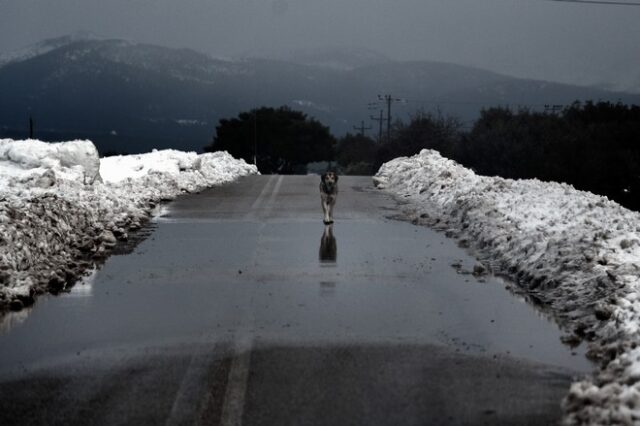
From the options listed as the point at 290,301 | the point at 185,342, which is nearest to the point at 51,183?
the point at 290,301

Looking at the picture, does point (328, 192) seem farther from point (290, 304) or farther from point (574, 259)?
point (290, 304)

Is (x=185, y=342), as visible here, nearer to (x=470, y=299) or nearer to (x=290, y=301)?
(x=290, y=301)

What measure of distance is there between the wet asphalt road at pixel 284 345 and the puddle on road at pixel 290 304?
32mm

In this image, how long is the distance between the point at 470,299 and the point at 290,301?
7.14ft

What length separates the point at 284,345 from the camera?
807cm

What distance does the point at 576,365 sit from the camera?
7.50 m

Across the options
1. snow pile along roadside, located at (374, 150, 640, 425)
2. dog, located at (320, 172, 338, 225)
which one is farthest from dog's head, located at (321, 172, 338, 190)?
snow pile along roadside, located at (374, 150, 640, 425)

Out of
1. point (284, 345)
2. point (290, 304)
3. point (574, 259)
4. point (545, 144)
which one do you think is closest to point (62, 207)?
point (290, 304)

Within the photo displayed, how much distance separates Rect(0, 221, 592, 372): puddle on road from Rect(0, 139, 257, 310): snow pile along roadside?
1.65 feet

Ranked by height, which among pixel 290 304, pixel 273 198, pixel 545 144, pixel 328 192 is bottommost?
pixel 545 144

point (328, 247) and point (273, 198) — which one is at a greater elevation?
point (328, 247)

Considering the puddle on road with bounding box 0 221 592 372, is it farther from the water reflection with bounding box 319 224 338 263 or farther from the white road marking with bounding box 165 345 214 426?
the white road marking with bounding box 165 345 214 426

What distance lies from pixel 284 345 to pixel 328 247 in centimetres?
677

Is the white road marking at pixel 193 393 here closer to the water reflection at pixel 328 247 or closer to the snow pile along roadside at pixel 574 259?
the snow pile along roadside at pixel 574 259
